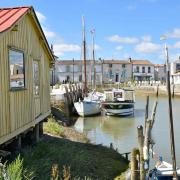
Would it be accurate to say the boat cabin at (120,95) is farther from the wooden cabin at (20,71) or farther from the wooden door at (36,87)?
the wooden door at (36,87)

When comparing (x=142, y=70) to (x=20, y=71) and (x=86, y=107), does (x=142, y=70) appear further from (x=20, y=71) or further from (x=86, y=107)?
(x=20, y=71)

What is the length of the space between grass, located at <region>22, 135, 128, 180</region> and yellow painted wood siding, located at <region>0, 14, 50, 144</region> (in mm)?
1126

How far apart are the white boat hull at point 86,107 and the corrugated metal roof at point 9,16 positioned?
2816cm

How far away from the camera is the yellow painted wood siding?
1064 cm

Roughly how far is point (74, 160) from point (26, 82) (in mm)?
3090

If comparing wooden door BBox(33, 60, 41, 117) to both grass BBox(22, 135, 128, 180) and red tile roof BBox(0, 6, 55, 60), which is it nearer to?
grass BBox(22, 135, 128, 180)

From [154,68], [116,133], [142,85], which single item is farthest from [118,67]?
[116,133]

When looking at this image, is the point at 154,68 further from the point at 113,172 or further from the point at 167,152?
the point at 113,172

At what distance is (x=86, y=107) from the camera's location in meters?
41.6

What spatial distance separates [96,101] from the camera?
43531mm

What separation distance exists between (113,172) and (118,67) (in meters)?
105

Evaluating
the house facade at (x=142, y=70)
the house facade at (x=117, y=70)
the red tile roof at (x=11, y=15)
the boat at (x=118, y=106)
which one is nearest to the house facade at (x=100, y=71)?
the house facade at (x=117, y=70)

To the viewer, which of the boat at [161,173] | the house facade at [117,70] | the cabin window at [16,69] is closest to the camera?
the cabin window at [16,69]

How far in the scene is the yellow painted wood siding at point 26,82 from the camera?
1064 centimetres
